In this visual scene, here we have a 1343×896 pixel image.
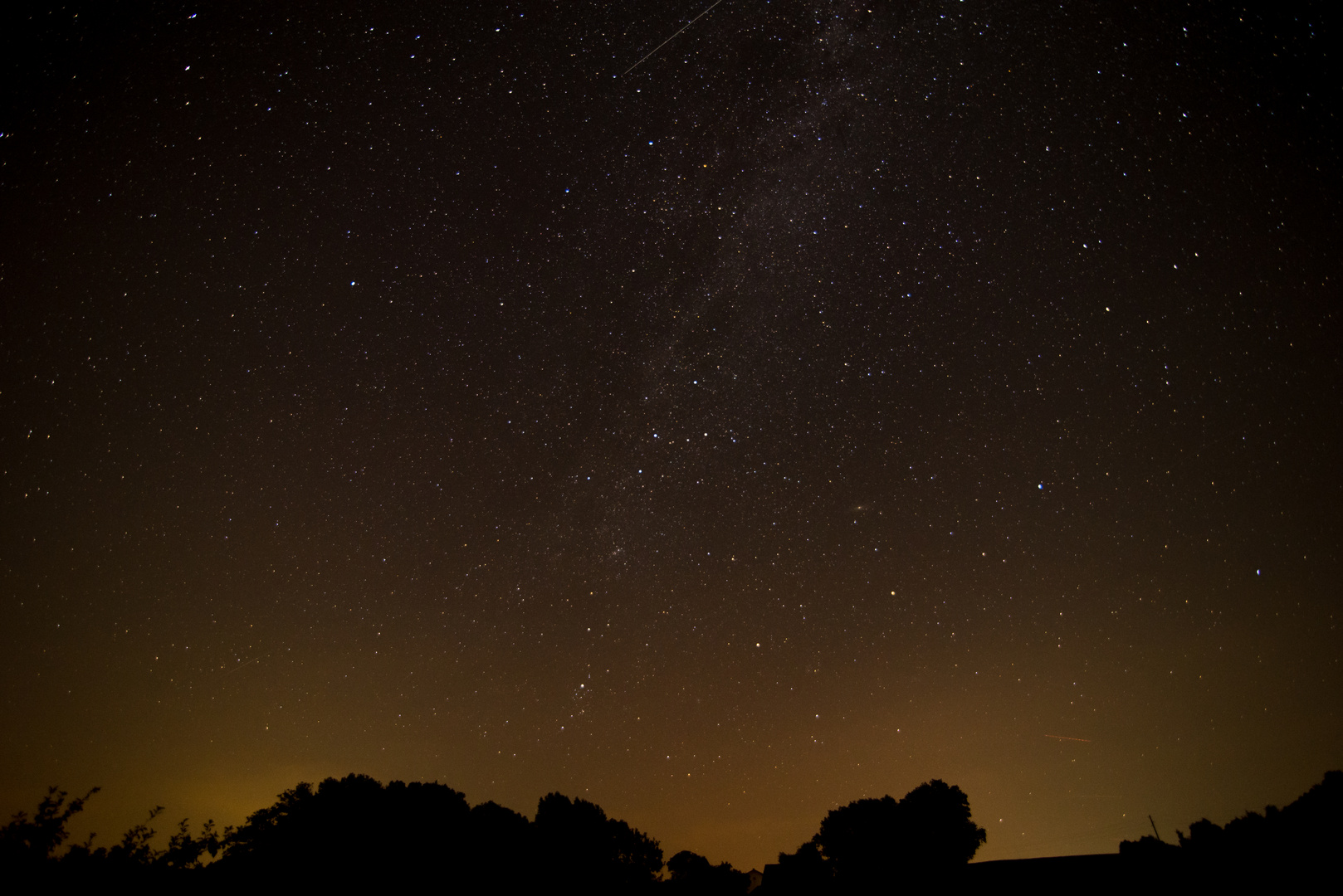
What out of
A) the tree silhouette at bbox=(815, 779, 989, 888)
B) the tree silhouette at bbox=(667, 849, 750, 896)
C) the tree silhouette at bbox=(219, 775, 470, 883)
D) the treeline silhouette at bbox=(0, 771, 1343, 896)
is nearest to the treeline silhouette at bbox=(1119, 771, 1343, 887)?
the treeline silhouette at bbox=(0, 771, 1343, 896)

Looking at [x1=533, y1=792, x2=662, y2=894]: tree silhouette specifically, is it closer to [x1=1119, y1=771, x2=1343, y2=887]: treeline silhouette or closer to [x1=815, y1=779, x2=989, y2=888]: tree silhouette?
[x1=815, y1=779, x2=989, y2=888]: tree silhouette

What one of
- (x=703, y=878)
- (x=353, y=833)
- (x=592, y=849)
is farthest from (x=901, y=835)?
(x=353, y=833)

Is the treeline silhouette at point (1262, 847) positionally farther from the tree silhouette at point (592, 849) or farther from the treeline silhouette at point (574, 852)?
the tree silhouette at point (592, 849)

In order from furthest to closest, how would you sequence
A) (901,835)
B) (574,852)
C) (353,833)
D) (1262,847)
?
(901,835)
(574,852)
(353,833)
(1262,847)

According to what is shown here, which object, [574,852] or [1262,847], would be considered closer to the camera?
[1262,847]

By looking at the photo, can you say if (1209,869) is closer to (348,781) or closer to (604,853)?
(604,853)

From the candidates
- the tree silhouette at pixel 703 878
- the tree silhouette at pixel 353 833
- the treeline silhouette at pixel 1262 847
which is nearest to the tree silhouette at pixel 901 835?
the tree silhouette at pixel 703 878

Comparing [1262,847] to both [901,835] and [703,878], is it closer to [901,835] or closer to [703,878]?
[901,835]

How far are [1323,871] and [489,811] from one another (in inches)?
912

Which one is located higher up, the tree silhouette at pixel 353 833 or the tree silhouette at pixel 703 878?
the tree silhouette at pixel 353 833

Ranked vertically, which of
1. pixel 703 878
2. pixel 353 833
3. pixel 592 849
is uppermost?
pixel 353 833

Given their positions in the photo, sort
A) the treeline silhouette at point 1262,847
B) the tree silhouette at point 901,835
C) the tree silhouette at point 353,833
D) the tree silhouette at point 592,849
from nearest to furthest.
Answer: the treeline silhouette at point 1262,847, the tree silhouette at point 353,833, the tree silhouette at point 592,849, the tree silhouette at point 901,835

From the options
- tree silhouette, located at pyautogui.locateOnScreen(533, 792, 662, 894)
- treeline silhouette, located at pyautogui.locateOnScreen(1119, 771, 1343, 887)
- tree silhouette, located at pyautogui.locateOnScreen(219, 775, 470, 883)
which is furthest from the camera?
tree silhouette, located at pyautogui.locateOnScreen(533, 792, 662, 894)

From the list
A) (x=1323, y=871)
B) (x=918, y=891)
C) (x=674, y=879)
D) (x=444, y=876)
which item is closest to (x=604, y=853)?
(x=674, y=879)
